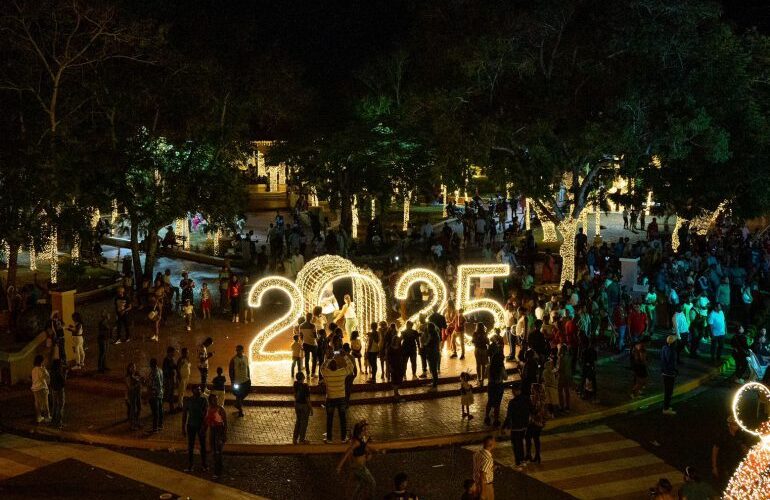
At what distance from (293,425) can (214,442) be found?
9.32 feet

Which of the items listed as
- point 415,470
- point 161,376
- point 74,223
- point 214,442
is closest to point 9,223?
point 74,223

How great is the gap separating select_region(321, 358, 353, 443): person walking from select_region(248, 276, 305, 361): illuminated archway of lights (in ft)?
16.0

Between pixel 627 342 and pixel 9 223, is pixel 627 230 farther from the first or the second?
pixel 9 223

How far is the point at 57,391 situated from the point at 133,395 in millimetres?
1567

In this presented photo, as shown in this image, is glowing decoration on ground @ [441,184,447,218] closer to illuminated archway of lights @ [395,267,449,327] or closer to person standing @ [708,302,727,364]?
illuminated archway of lights @ [395,267,449,327]

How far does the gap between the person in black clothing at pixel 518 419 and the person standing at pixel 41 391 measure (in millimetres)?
8643

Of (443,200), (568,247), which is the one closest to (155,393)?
(568,247)

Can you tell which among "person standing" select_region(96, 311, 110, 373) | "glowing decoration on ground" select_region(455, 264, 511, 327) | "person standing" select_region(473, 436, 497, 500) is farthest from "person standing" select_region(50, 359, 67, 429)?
"glowing decoration on ground" select_region(455, 264, 511, 327)

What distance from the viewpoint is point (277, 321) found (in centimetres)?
2062

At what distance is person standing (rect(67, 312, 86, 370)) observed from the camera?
64.7 feet

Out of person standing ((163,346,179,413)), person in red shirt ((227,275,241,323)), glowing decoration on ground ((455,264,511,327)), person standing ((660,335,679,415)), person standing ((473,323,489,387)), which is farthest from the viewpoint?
person in red shirt ((227,275,241,323))

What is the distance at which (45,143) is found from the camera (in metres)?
27.1

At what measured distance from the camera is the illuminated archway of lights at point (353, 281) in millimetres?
20656

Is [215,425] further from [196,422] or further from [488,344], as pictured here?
[488,344]
